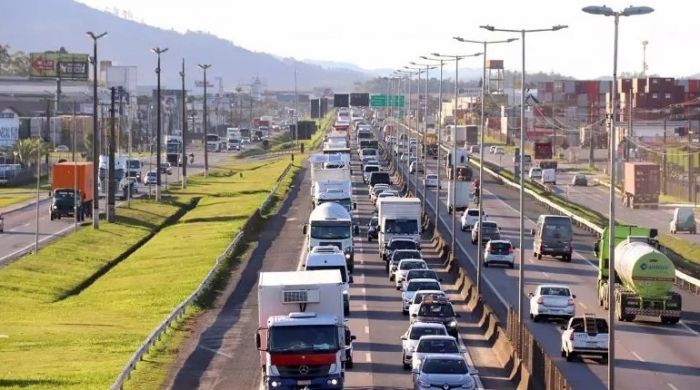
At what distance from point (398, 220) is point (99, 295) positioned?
16883mm

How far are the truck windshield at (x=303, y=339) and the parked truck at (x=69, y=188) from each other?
6396 centimetres

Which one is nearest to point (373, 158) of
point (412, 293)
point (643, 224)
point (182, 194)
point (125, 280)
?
point (182, 194)

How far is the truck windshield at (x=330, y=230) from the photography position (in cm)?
6344

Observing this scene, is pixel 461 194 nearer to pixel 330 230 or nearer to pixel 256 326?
pixel 330 230

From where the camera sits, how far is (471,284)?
184 feet

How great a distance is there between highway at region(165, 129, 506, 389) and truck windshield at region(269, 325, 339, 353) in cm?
357

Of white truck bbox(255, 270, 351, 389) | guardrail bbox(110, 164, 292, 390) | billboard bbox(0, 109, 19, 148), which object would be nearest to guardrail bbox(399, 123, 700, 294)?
guardrail bbox(110, 164, 292, 390)

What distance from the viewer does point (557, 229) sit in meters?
73.1

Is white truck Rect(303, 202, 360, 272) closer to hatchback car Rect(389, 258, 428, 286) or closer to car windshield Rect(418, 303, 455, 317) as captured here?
hatchback car Rect(389, 258, 428, 286)

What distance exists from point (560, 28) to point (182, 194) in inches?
3145

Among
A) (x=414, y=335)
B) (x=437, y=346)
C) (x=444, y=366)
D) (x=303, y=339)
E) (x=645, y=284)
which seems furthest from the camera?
(x=645, y=284)

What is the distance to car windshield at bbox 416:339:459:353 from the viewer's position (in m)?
36.5

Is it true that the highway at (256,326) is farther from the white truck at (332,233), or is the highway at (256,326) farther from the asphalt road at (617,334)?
the asphalt road at (617,334)

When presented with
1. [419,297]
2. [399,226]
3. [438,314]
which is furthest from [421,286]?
[399,226]
